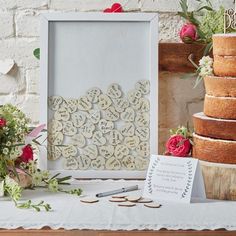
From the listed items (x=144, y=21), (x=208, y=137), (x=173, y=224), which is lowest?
(x=173, y=224)

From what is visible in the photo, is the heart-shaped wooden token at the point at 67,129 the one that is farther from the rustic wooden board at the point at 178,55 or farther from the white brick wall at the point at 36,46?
the rustic wooden board at the point at 178,55

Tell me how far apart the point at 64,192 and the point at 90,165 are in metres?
0.16

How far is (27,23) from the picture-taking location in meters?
1.55

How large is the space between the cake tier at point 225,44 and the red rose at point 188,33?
7.6 inches

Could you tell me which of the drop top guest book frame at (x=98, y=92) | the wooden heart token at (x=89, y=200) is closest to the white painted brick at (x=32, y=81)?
the drop top guest book frame at (x=98, y=92)

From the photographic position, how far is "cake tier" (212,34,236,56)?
1246mm

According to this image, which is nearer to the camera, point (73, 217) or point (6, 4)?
point (73, 217)

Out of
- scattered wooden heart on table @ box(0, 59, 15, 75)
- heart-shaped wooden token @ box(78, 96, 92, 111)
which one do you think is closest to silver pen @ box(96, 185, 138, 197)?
heart-shaped wooden token @ box(78, 96, 92, 111)

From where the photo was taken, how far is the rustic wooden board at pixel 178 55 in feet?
4.89

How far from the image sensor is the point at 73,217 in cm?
110

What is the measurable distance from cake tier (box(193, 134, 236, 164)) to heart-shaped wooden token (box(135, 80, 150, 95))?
21 centimetres

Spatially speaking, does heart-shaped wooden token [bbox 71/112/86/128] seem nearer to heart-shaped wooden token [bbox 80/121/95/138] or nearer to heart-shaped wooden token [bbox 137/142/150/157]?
heart-shaped wooden token [bbox 80/121/95/138]

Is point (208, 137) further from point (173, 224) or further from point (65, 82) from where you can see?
point (65, 82)

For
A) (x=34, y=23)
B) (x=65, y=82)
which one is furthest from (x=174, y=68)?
(x=34, y=23)
